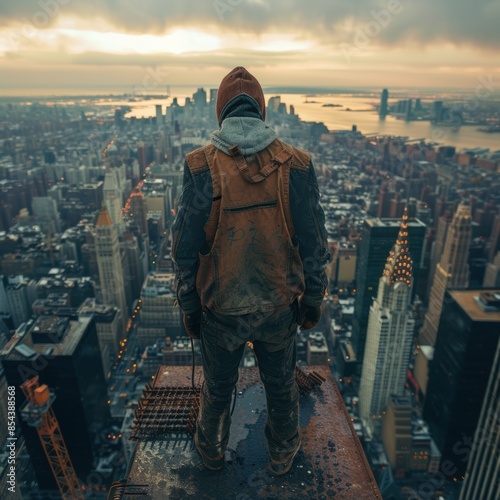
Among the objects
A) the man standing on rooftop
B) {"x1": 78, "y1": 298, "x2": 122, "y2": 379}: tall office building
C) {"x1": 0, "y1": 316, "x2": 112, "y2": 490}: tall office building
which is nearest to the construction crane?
{"x1": 0, "y1": 316, "x2": 112, "y2": 490}: tall office building

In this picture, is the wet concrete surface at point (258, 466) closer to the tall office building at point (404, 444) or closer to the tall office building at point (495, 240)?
the tall office building at point (404, 444)

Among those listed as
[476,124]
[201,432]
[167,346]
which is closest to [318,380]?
[201,432]

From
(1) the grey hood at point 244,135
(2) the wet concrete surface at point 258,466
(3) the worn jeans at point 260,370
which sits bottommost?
(2) the wet concrete surface at point 258,466

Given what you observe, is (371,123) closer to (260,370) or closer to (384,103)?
(384,103)

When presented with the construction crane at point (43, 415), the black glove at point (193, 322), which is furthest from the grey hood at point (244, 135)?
the construction crane at point (43, 415)

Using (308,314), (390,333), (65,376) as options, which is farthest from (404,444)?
(308,314)

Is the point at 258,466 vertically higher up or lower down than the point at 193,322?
lower down
